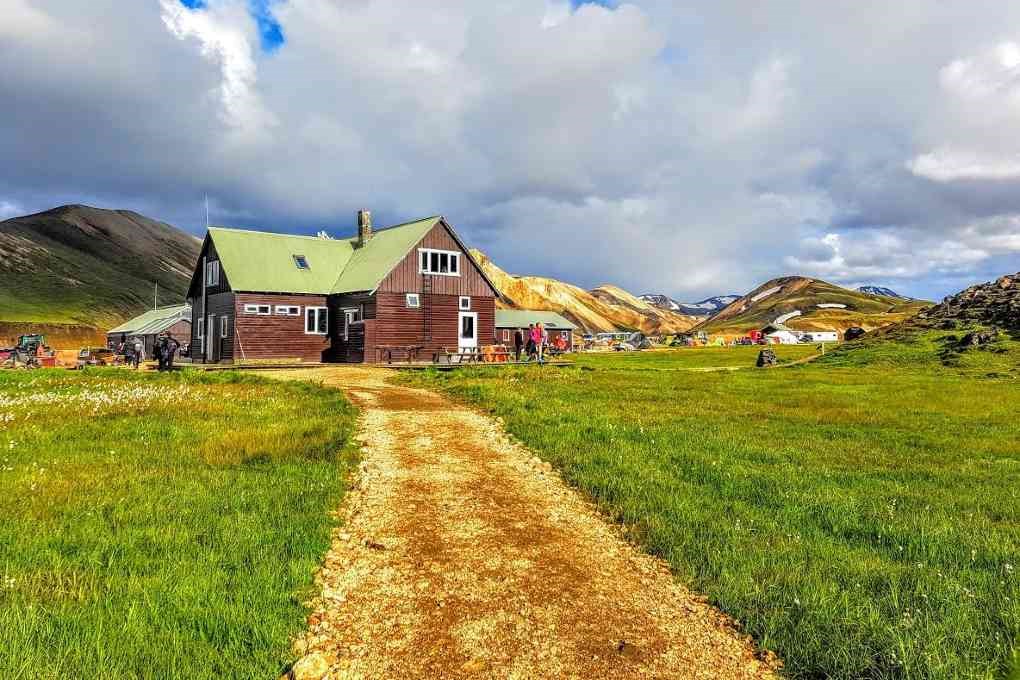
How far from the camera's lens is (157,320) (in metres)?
71.6

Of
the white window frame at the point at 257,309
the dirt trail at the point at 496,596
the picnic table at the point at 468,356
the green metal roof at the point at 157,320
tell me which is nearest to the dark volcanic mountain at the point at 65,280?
the green metal roof at the point at 157,320

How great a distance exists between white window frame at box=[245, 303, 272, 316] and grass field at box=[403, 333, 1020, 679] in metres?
26.4

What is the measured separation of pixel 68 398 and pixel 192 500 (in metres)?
13.2

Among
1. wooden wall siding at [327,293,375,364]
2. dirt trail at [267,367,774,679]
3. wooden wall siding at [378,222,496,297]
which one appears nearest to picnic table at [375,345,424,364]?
wooden wall siding at [327,293,375,364]

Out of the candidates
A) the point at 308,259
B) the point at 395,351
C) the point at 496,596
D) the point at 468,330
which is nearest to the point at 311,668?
the point at 496,596

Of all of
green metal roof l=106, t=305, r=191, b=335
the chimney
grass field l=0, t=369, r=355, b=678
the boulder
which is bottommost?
the boulder

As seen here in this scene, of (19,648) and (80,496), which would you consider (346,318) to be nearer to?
(80,496)

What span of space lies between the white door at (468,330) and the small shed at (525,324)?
46.5 metres

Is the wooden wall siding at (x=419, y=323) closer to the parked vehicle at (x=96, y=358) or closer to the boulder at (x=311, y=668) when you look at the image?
the parked vehicle at (x=96, y=358)

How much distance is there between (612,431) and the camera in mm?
14016

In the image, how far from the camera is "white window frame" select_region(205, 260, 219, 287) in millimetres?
45031

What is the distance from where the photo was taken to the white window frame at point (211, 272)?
148ft

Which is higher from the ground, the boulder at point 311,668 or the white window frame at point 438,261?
the white window frame at point 438,261

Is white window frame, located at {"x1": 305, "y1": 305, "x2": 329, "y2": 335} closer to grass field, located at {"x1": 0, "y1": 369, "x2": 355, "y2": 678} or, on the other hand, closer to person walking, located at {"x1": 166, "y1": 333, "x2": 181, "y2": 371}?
person walking, located at {"x1": 166, "y1": 333, "x2": 181, "y2": 371}
